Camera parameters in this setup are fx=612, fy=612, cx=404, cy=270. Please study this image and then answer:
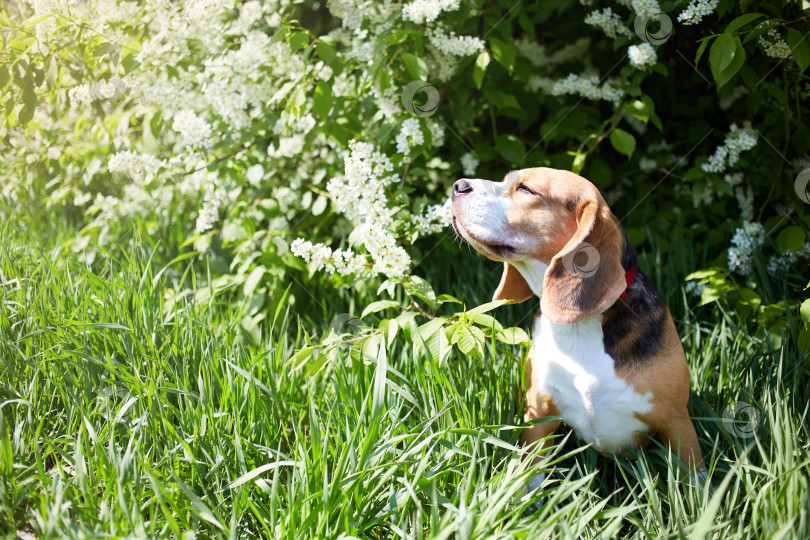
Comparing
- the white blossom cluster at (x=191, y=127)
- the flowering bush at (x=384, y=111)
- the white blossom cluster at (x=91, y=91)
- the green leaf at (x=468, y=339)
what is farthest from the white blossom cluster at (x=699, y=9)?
the white blossom cluster at (x=91, y=91)

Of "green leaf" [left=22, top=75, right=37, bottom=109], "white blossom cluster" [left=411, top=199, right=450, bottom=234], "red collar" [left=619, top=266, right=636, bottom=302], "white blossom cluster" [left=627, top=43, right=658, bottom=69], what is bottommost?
"white blossom cluster" [left=411, top=199, right=450, bottom=234]

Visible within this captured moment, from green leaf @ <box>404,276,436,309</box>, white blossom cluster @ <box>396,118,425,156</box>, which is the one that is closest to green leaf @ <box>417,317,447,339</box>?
green leaf @ <box>404,276,436,309</box>

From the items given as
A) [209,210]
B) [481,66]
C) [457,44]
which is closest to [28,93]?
[209,210]

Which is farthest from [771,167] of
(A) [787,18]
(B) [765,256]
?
(A) [787,18]

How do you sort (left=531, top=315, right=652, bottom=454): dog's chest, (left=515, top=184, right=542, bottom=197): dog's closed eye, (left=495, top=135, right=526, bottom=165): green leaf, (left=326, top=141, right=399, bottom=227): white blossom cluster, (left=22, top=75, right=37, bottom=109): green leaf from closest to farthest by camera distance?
1. (left=531, top=315, right=652, bottom=454): dog's chest
2. (left=515, top=184, right=542, bottom=197): dog's closed eye
3. (left=326, top=141, right=399, bottom=227): white blossom cluster
4. (left=22, top=75, right=37, bottom=109): green leaf
5. (left=495, top=135, right=526, bottom=165): green leaf

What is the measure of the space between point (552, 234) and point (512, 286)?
379 millimetres

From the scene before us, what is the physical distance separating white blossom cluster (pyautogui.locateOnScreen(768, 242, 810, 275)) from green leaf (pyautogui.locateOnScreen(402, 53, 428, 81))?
80.4 inches

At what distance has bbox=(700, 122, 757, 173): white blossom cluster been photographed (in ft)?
10.4

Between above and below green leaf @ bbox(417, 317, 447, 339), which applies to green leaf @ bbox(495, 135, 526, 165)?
above

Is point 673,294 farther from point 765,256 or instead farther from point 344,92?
point 344,92

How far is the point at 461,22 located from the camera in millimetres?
3070

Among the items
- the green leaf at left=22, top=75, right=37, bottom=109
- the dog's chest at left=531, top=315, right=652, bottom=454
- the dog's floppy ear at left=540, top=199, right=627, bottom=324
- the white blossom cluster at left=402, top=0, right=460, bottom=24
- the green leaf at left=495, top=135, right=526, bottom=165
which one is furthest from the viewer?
the green leaf at left=495, top=135, right=526, bottom=165

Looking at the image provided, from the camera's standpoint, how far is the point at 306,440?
2.34 metres

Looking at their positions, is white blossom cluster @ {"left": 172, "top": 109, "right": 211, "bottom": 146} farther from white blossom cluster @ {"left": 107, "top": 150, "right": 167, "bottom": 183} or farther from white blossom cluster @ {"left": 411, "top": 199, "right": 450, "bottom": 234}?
white blossom cluster @ {"left": 411, "top": 199, "right": 450, "bottom": 234}
